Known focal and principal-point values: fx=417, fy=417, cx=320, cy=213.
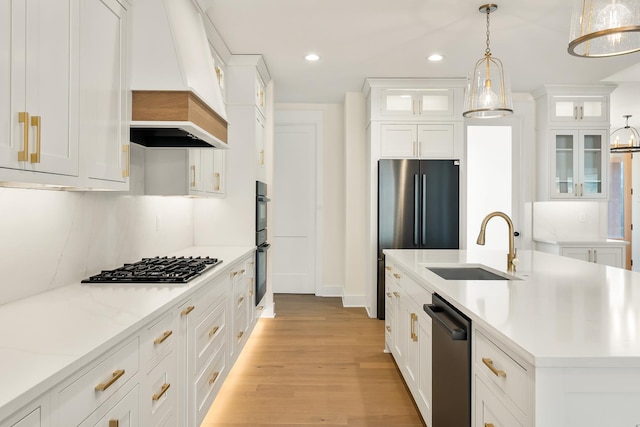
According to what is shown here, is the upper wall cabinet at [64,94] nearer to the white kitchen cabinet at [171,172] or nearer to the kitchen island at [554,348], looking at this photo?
the white kitchen cabinet at [171,172]

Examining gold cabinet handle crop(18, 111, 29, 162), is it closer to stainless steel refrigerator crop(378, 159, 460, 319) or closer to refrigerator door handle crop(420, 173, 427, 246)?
stainless steel refrigerator crop(378, 159, 460, 319)

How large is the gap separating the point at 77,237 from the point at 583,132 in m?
5.30

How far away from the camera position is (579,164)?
4.95m

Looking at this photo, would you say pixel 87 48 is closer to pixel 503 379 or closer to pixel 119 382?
pixel 119 382

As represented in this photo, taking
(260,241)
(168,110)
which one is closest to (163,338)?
(168,110)

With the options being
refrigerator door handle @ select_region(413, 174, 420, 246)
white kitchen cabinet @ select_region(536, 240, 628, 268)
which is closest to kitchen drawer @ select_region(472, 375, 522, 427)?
refrigerator door handle @ select_region(413, 174, 420, 246)

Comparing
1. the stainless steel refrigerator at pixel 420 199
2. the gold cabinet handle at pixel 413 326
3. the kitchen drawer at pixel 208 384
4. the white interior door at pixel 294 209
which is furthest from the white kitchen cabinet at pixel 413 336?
the white interior door at pixel 294 209

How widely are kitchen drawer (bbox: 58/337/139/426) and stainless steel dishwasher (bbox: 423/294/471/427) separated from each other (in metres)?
1.14

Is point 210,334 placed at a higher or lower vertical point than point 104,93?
lower

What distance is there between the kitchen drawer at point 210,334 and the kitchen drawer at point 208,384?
0.19 feet

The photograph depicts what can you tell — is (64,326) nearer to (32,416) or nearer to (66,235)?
(32,416)

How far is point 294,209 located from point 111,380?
189 inches

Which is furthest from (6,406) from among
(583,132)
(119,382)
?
(583,132)

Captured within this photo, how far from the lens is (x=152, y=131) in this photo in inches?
93.3
